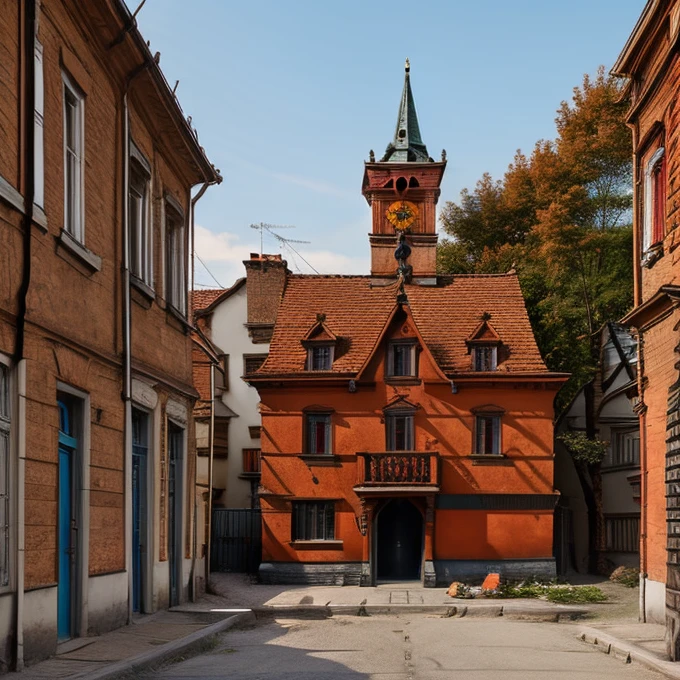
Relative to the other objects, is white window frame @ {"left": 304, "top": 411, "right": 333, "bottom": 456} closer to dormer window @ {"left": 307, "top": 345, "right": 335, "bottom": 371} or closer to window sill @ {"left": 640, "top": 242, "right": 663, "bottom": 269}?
dormer window @ {"left": 307, "top": 345, "right": 335, "bottom": 371}

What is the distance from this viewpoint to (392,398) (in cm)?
3142

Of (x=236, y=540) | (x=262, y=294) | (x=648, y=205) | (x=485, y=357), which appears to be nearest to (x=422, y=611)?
(x=648, y=205)

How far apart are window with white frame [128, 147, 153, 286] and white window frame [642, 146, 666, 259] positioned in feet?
24.6

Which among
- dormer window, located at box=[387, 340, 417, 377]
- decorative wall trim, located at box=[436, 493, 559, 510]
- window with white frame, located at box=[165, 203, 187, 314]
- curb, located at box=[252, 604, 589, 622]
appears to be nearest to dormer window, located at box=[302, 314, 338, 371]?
dormer window, located at box=[387, 340, 417, 377]

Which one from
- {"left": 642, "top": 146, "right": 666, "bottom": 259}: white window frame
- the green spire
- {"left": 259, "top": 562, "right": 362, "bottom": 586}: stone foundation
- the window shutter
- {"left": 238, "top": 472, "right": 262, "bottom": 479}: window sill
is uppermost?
the green spire

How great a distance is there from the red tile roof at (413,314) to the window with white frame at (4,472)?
21.0 metres

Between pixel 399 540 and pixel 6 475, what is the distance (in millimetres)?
22196

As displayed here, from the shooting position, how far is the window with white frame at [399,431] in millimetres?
31328

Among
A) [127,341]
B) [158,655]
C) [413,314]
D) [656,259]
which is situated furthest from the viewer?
[413,314]

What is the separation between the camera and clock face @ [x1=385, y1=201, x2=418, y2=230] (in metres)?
39.2

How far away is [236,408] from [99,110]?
2637cm

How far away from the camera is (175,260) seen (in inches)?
752

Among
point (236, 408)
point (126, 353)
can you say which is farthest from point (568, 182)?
point (126, 353)

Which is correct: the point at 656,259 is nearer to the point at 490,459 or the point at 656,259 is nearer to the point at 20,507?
the point at 20,507
